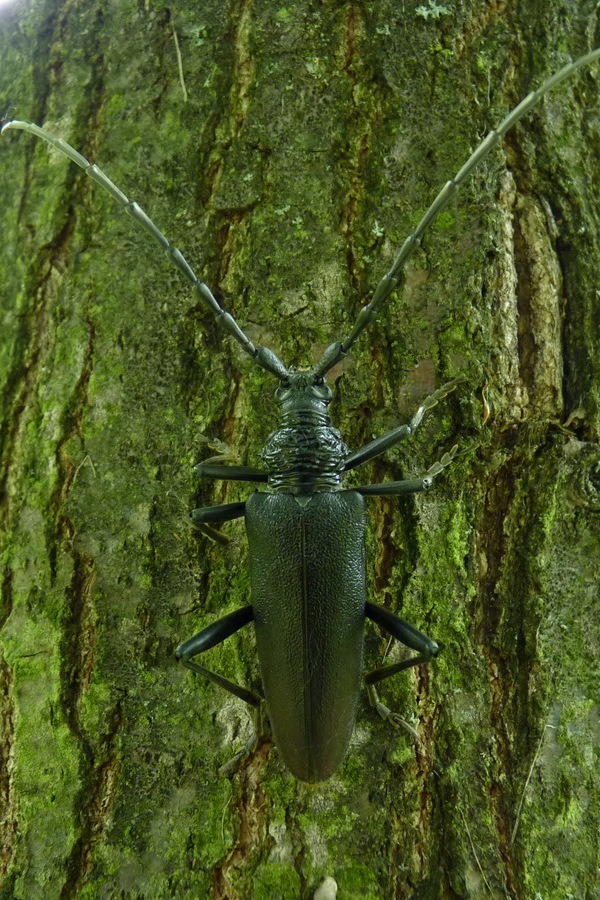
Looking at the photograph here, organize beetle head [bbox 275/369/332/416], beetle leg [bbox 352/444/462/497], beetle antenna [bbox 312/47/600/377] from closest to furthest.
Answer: beetle antenna [bbox 312/47/600/377], beetle leg [bbox 352/444/462/497], beetle head [bbox 275/369/332/416]

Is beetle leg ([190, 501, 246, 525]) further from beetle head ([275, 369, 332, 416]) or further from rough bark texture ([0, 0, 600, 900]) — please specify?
beetle head ([275, 369, 332, 416])

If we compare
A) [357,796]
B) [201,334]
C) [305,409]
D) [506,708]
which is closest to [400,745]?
[357,796]

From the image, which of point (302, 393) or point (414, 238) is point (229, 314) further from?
point (414, 238)

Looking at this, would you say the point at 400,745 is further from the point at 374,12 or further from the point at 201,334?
the point at 374,12

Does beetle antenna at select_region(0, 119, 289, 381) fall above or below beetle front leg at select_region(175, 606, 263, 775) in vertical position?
above

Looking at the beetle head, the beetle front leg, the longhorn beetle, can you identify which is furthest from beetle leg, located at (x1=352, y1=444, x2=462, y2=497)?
the beetle front leg

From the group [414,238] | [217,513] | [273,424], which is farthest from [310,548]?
[414,238]
